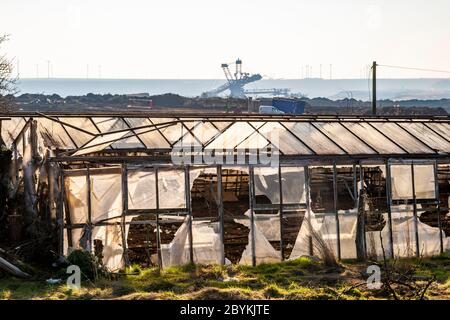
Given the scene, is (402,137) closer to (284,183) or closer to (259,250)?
(284,183)

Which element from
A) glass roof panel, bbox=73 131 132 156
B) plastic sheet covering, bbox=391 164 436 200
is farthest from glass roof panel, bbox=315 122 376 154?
glass roof panel, bbox=73 131 132 156

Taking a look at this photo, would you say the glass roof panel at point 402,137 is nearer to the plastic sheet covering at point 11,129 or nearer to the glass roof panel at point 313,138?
the glass roof panel at point 313,138

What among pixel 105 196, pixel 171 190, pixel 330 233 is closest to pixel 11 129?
pixel 105 196

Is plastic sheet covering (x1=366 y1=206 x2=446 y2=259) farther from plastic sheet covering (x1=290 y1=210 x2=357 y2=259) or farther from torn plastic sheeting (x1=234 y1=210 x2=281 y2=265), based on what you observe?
torn plastic sheeting (x1=234 y1=210 x2=281 y2=265)

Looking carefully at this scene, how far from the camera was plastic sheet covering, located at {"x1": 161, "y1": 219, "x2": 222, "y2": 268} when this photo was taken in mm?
16578

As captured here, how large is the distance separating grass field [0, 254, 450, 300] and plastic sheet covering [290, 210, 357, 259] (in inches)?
18.9

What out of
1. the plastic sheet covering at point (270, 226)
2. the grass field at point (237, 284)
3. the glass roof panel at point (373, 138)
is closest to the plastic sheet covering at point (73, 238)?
the grass field at point (237, 284)

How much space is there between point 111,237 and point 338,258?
517 cm

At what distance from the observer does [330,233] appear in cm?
1739

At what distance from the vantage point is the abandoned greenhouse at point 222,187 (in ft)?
53.6

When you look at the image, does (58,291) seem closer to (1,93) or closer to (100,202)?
(100,202)

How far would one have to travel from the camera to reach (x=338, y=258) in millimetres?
17219

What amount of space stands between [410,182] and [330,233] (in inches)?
97.0
